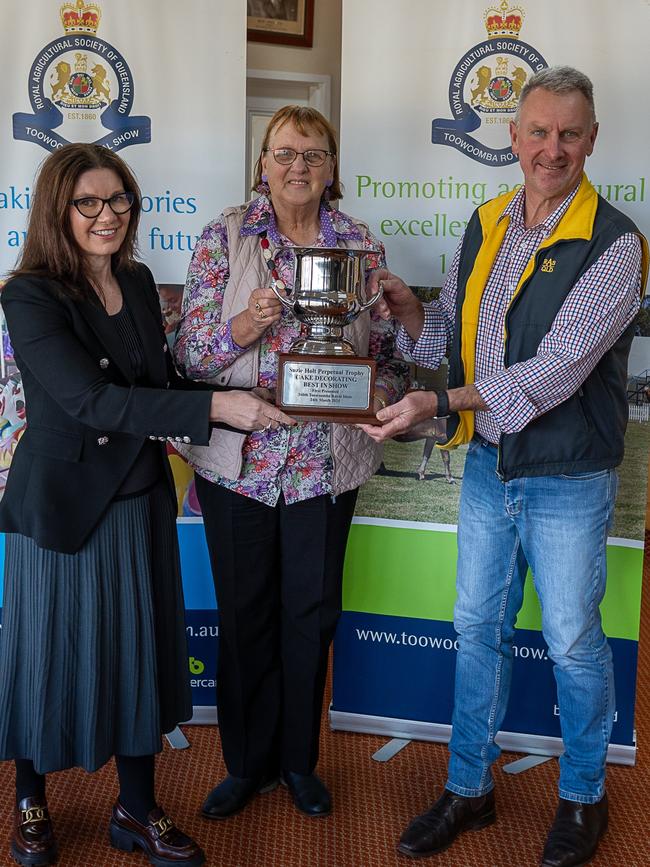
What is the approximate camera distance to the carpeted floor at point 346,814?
6.78ft

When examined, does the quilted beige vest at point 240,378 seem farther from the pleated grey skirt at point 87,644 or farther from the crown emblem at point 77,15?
the crown emblem at point 77,15

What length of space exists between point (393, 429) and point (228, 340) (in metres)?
0.44

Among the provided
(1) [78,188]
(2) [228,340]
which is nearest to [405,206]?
(2) [228,340]

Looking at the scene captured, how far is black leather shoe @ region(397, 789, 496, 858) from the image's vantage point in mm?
2080

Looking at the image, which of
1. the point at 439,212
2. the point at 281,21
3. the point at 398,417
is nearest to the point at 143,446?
the point at 398,417

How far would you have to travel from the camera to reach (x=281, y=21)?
12.4ft

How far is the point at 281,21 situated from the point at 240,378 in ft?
7.98

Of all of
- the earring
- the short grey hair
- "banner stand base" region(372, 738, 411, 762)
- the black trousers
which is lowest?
"banner stand base" region(372, 738, 411, 762)

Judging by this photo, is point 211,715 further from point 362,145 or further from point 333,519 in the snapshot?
point 362,145

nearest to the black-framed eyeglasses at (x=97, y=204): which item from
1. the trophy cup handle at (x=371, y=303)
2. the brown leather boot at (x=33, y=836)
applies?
the trophy cup handle at (x=371, y=303)

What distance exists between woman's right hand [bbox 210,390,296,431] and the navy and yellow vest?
0.51 m

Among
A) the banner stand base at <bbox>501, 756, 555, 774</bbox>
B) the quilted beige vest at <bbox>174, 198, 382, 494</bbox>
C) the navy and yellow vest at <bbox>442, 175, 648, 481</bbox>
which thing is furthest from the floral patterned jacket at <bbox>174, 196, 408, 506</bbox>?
the banner stand base at <bbox>501, 756, 555, 774</bbox>

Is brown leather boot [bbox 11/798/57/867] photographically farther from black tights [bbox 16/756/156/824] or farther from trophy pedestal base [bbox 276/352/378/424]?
trophy pedestal base [bbox 276/352/378/424]

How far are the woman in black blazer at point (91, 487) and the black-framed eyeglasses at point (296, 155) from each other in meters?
0.35
